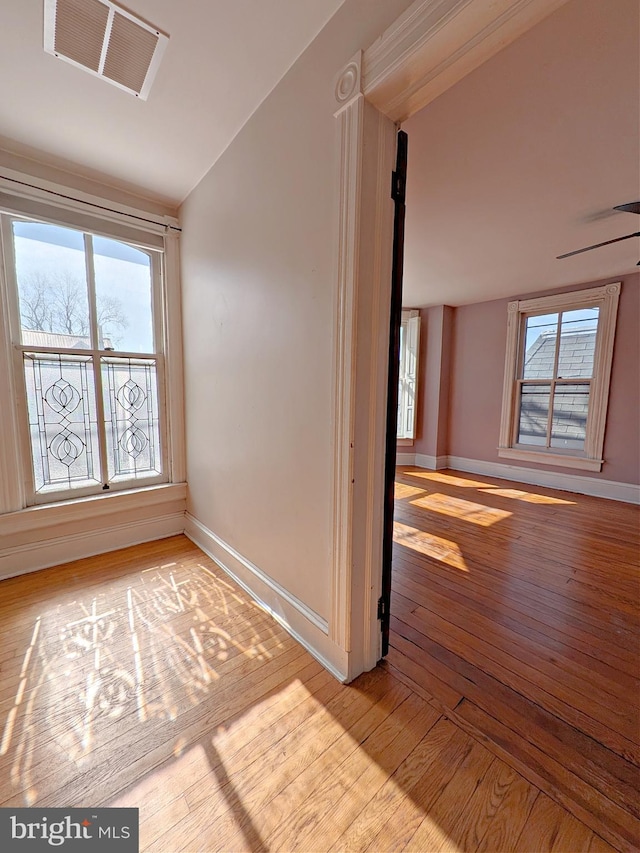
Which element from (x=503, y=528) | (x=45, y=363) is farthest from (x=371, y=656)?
(x=45, y=363)

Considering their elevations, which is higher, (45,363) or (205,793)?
(45,363)

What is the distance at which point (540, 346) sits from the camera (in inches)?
181

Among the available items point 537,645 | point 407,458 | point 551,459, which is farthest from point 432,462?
point 537,645

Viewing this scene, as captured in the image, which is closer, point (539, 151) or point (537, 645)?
point (537, 645)

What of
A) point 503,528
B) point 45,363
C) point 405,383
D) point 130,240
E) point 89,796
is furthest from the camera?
point 405,383

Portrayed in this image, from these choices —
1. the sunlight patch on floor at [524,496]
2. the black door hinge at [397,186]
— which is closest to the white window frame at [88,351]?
the black door hinge at [397,186]

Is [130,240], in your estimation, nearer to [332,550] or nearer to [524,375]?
[332,550]

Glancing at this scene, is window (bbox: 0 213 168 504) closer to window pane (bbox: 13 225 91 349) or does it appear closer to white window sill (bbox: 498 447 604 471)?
window pane (bbox: 13 225 91 349)

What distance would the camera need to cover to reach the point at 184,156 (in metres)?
2.10

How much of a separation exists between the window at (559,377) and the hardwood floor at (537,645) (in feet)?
4.63

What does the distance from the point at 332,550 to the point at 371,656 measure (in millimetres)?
548

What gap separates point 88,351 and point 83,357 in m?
0.06

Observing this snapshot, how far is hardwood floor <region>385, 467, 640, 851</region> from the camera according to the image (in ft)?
3.58

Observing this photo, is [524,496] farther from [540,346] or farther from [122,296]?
[122,296]
